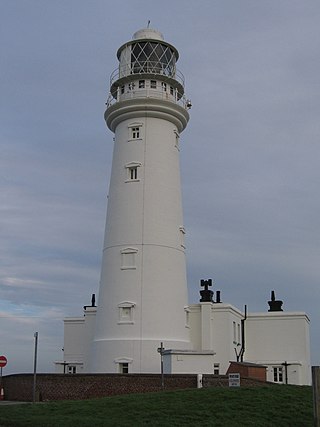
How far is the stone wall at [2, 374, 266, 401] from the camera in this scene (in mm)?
24953

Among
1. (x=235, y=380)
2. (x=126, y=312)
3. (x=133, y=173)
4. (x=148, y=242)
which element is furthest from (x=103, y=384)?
(x=133, y=173)

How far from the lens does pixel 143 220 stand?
29.9 m

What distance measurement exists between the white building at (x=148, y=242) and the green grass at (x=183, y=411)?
7368 millimetres

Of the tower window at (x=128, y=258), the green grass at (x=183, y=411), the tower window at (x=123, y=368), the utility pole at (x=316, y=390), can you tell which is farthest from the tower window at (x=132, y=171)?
the utility pole at (x=316, y=390)

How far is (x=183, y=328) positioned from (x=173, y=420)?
13.6 metres

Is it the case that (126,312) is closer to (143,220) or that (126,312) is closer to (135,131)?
(143,220)

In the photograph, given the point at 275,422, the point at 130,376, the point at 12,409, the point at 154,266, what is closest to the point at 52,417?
the point at 12,409

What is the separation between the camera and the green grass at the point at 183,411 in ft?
54.2

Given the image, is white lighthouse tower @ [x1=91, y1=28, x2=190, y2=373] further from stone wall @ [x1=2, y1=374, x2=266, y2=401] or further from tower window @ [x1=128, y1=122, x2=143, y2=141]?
stone wall @ [x1=2, y1=374, x2=266, y2=401]

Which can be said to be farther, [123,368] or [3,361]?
[123,368]

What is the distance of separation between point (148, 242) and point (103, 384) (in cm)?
712

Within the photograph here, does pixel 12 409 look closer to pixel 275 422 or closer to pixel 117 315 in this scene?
pixel 275 422

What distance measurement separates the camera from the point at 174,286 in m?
30.0

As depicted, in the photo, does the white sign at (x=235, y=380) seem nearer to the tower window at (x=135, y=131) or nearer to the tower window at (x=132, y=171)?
the tower window at (x=132, y=171)
